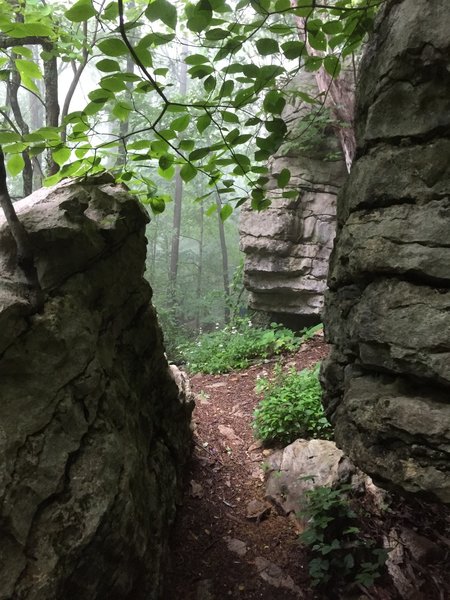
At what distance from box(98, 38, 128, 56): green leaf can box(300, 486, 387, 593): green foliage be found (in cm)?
344

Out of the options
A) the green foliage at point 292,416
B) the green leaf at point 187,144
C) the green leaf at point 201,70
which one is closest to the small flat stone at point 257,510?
the green foliage at point 292,416

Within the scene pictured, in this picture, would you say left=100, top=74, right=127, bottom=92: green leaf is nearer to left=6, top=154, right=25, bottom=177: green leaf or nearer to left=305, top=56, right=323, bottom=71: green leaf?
left=6, top=154, right=25, bottom=177: green leaf

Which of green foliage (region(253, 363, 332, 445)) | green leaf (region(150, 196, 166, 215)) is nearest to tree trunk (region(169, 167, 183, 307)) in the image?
green foliage (region(253, 363, 332, 445))

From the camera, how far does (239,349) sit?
889 centimetres

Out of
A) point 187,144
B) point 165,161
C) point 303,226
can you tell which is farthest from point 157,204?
point 303,226

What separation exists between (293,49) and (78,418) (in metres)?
2.14

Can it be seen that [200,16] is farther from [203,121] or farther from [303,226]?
[303,226]

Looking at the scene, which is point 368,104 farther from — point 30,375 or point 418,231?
point 30,375

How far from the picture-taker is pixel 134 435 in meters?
2.84

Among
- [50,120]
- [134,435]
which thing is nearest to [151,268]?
[50,120]

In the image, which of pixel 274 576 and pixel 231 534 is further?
pixel 231 534

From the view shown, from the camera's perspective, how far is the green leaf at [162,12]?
138cm

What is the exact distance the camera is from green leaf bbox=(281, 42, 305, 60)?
5.69 feet

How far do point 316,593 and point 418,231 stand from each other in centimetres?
279
